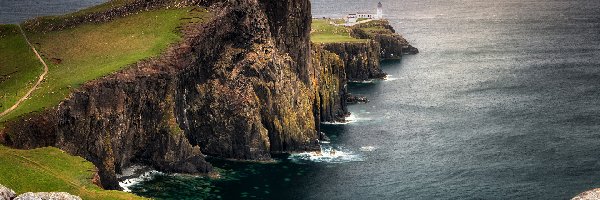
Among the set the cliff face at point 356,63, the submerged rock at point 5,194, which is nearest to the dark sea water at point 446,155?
the cliff face at point 356,63

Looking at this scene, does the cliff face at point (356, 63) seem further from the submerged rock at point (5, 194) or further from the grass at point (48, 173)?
the submerged rock at point (5, 194)

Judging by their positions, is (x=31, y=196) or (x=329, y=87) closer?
(x=31, y=196)

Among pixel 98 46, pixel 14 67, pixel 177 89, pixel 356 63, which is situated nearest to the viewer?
pixel 14 67

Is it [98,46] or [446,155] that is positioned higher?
[98,46]

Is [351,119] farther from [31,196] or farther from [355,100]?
[31,196]

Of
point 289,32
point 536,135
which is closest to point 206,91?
point 289,32

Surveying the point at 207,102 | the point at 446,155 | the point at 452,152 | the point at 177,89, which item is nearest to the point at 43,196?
the point at 177,89

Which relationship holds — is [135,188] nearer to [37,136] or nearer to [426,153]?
[37,136]
